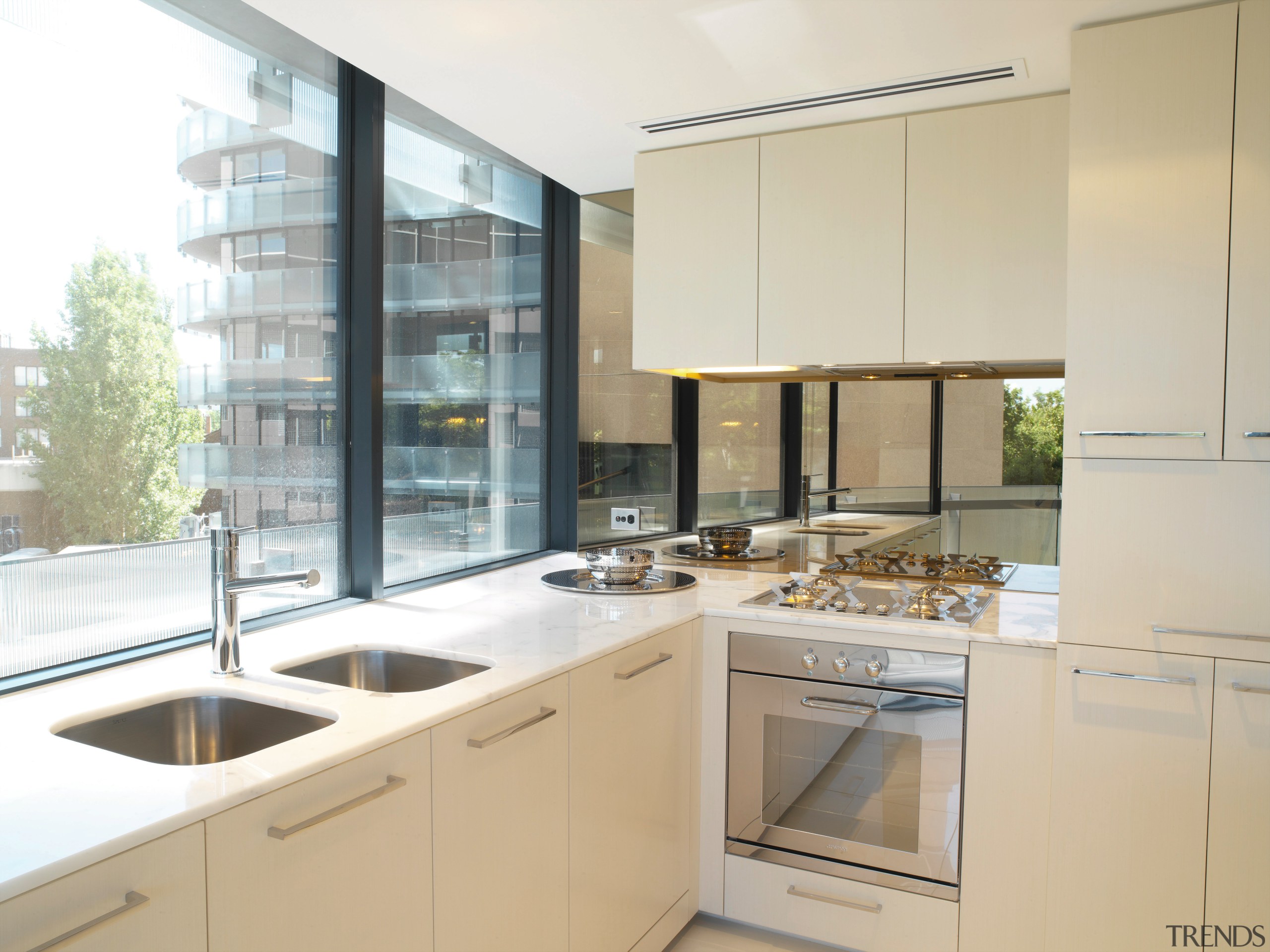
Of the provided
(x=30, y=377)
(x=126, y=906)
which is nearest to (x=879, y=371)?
(x=30, y=377)

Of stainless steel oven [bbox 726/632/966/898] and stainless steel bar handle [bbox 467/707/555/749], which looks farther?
stainless steel oven [bbox 726/632/966/898]

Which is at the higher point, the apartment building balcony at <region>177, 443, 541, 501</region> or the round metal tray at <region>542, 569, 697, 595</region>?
the apartment building balcony at <region>177, 443, 541, 501</region>

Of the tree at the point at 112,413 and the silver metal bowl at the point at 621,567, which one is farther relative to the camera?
the silver metal bowl at the point at 621,567

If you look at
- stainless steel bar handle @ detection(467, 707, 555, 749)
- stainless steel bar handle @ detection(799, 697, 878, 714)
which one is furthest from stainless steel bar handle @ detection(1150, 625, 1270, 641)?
stainless steel bar handle @ detection(467, 707, 555, 749)

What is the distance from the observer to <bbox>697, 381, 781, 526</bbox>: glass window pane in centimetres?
364

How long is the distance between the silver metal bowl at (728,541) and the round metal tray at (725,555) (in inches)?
0.4

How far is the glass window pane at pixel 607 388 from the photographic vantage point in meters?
3.36

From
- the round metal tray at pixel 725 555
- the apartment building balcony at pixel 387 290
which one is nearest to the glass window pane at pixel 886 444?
the round metal tray at pixel 725 555

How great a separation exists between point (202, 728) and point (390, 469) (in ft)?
3.59

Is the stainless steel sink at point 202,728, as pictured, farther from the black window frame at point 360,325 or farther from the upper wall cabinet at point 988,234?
the upper wall cabinet at point 988,234

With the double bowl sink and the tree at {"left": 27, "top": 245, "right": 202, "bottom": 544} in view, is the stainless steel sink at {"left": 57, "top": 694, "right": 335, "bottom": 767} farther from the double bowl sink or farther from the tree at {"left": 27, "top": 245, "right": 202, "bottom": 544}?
the tree at {"left": 27, "top": 245, "right": 202, "bottom": 544}

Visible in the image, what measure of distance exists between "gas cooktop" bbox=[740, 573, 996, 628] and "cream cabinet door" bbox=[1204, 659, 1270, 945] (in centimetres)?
55

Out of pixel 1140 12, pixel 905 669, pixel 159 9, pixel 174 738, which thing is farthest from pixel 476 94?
pixel 905 669

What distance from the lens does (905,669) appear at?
2.11 m
